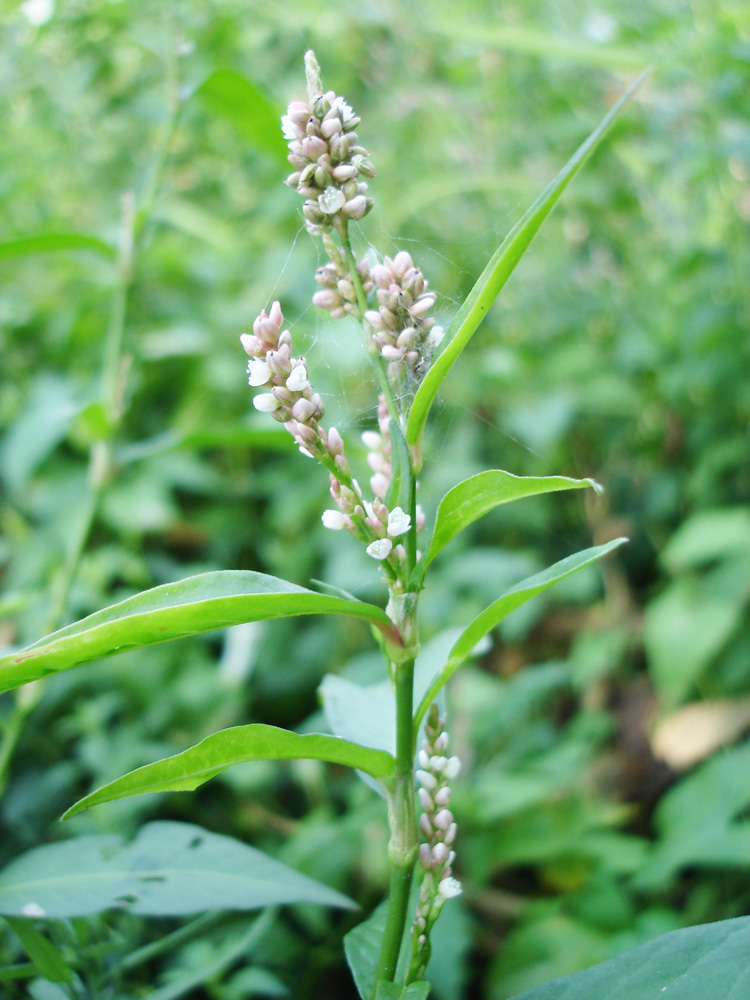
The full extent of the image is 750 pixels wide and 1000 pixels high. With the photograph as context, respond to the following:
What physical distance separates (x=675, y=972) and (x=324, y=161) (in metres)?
0.65

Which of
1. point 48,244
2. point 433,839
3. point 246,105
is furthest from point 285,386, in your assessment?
point 246,105

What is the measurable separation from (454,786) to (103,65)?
220 cm

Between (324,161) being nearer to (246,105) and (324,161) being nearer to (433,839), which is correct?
(433,839)

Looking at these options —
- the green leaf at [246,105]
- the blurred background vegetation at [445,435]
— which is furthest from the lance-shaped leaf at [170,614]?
the green leaf at [246,105]

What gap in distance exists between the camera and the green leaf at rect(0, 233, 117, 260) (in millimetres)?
1081

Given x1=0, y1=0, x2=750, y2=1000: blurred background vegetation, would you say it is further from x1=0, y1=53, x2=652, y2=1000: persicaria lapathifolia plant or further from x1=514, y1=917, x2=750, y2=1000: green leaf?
x1=514, y1=917, x2=750, y2=1000: green leaf

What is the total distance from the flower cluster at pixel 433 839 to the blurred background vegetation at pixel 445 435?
548 mm

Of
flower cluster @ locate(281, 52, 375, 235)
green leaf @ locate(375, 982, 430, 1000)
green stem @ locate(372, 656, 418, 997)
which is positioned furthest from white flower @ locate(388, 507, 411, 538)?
green leaf @ locate(375, 982, 430, 1000)

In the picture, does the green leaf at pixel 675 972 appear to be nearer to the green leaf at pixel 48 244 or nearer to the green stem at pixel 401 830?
A: the green stem at pixel 401 830

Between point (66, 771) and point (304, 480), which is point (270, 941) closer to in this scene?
point (66, 771)

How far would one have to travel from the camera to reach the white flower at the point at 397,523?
0.54 metres

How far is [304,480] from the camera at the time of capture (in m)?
2.22

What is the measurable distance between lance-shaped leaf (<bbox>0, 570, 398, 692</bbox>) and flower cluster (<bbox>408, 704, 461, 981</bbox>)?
16 centimetres

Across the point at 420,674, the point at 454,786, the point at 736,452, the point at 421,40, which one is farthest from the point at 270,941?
the point at 421,40
